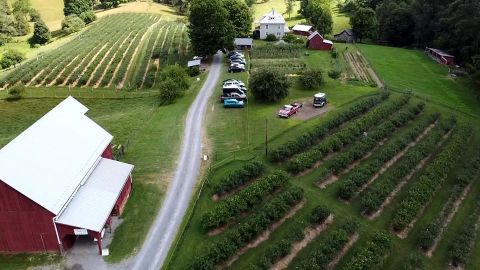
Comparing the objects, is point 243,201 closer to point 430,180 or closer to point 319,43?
point 430,180

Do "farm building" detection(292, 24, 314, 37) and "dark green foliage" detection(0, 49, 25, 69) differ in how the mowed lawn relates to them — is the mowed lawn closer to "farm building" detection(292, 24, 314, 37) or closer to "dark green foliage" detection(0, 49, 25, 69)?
"farm building" detection(292, 24, 314, 37)

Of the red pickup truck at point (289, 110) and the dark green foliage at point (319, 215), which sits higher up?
the red pickup truck at point (289, 110)

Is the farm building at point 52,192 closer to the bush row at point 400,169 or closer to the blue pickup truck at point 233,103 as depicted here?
the bush row at point 400,169

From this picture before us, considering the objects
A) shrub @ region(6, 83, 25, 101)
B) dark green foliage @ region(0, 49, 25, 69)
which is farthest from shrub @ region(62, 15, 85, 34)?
shrub @ region(6, 83, 25, 101)

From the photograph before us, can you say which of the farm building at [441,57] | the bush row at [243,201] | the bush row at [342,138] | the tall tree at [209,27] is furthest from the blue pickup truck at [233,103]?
the farm building at [441,57]

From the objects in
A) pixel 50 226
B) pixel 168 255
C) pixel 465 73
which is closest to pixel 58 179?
pixel 50 226

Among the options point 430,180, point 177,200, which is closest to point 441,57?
point 430,180

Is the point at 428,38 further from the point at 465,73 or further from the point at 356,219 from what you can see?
the point at 356,219

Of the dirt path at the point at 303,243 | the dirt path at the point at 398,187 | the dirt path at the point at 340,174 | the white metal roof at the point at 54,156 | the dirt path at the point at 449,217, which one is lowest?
the dirt path at the point at 449,217
